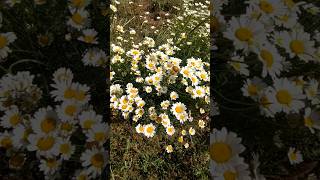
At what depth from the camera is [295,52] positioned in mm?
1978

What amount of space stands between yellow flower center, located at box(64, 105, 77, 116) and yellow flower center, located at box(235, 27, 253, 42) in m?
0.74

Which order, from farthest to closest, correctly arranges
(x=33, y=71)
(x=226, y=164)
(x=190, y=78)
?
(x=190, y=78) → (x=33, y=71) → (x=226, y=164)

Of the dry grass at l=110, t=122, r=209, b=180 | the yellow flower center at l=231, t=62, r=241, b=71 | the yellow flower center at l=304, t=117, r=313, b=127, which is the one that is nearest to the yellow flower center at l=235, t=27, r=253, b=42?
the yellow flower center at l=231, t=62, r=241, b=71

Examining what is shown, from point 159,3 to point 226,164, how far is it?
2.24m

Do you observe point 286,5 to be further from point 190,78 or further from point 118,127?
point 118,127

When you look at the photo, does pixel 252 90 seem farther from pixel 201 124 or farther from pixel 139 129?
pixel 139 129

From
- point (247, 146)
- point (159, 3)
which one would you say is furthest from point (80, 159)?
point (159, 3)

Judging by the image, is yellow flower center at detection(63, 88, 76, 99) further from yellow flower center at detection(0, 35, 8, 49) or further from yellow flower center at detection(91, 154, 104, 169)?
yellow flower center at detection(0, 35, 8, 49)

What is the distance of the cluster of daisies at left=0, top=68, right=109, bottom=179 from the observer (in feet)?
5.56

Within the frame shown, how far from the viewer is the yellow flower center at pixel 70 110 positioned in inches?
69.4

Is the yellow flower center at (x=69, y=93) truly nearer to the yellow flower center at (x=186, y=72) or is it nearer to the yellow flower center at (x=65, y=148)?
the yellow flower center at (x=65, y=148)

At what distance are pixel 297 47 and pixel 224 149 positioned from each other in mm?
641

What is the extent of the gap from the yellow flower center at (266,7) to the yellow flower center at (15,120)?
117 cm

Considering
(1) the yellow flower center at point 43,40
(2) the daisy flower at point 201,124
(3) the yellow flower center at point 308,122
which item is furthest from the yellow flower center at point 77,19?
(3) the yellow flower center at point 308,122
